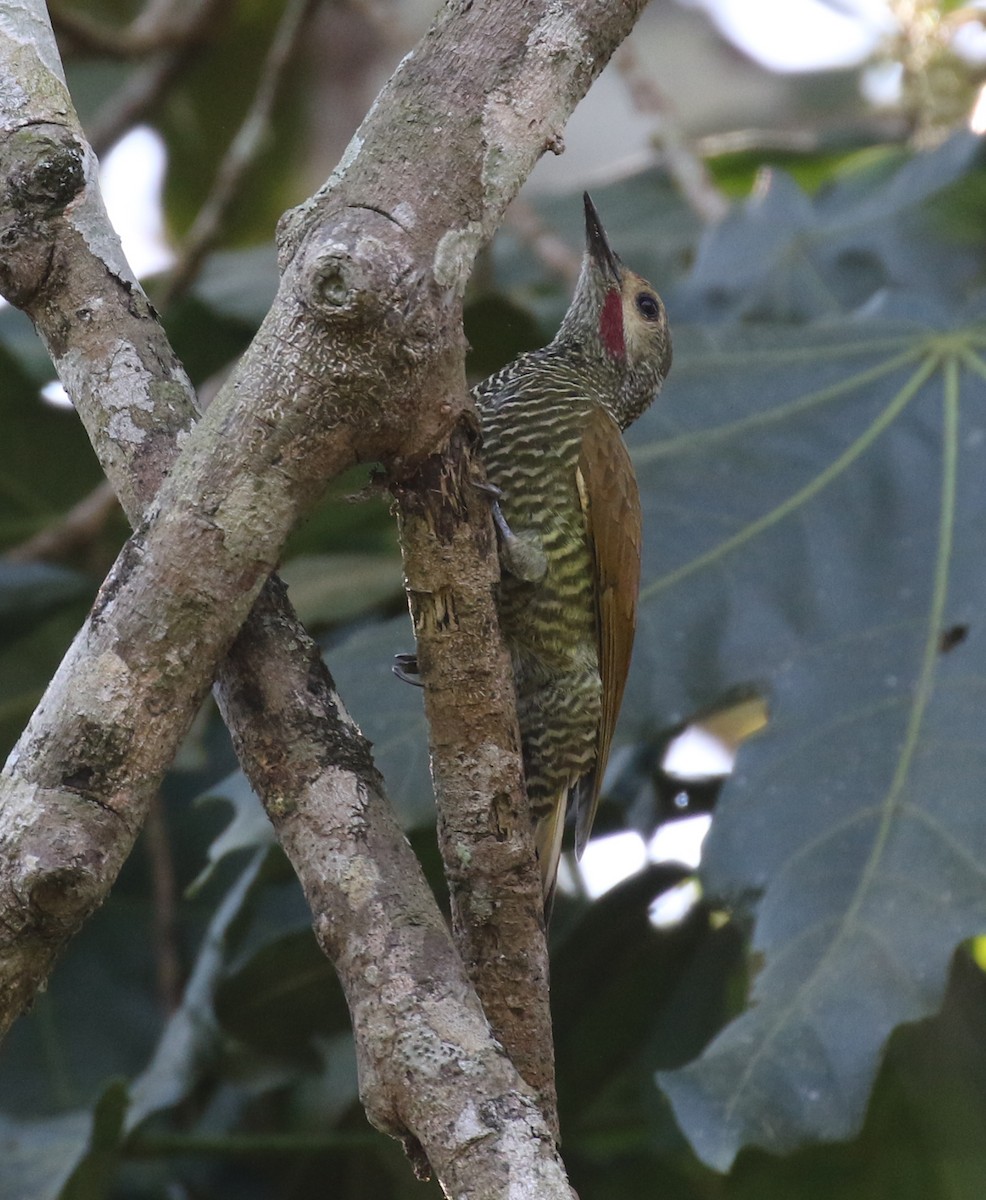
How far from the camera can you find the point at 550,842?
2455mm

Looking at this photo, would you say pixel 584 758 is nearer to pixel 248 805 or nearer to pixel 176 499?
pixel 248 805

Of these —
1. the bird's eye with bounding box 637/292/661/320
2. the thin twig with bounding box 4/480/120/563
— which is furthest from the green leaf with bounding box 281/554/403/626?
the bird's eye with bounding box 637/292/661/320

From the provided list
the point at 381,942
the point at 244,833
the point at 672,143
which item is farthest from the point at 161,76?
the point at 381,942

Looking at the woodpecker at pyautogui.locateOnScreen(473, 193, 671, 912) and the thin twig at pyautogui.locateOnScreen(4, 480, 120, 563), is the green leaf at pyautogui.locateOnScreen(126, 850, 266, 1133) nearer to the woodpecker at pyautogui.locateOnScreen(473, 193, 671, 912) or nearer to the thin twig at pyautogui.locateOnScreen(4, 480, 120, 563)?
the woodpecker at pyautogui.locateOnScreen(473, 193, 671, 912)

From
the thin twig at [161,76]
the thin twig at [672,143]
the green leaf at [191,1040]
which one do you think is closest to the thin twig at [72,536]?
the green leaf at [191,1040]

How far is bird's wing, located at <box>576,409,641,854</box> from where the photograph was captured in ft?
7.90

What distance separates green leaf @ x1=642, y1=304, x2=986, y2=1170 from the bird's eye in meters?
0.17

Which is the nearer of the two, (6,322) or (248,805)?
(248,805)

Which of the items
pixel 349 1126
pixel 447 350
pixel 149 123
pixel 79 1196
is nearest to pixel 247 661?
pixel 447 350

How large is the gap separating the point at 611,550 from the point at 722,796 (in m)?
0.44

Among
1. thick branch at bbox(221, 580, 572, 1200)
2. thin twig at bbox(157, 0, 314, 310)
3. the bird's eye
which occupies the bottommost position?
thick branch at bbox(221, 580, 572, 1200)

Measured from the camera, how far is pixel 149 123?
203 inches

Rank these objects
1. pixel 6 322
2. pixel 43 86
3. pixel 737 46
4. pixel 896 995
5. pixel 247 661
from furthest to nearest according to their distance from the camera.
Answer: pixel 737 46
pixel 6 322
pixel 896 995
pixel 43 86
pixel 247 661

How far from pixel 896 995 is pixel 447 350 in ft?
3.71
